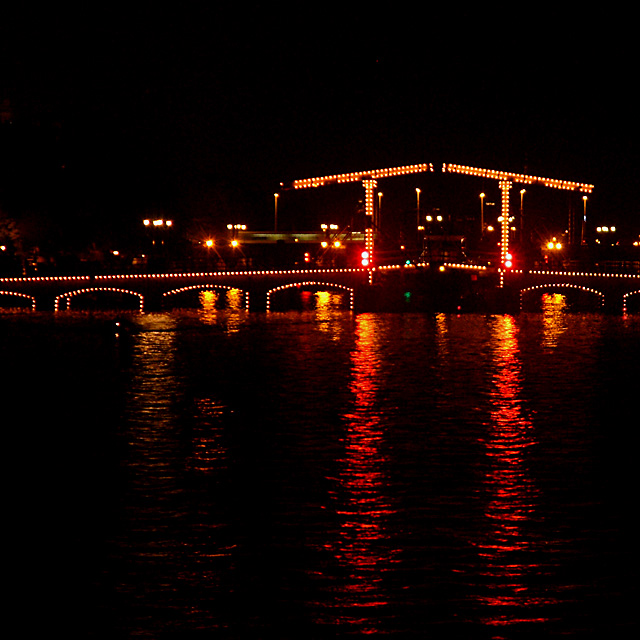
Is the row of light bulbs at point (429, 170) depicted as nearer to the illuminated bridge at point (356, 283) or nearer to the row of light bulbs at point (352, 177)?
the row of light bulbs at point (352, 177)

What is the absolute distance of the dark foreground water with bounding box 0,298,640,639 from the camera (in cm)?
979

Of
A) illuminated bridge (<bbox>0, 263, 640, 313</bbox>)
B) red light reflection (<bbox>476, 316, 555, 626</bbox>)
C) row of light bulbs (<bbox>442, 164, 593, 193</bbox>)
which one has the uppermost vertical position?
row of light bulbs (<bbox>442, 164, 593, 193</bbox>)

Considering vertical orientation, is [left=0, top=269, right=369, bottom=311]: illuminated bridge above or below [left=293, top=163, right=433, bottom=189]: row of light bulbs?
below

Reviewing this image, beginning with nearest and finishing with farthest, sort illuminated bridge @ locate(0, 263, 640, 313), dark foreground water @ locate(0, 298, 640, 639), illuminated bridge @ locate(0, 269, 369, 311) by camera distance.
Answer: dark foreground water @ locate(0, 298, 640, 639) → illuminated bridge @ locate(0, 263, 640, 313) → illuminated bridge @ locate(0, 269, 369, 311)

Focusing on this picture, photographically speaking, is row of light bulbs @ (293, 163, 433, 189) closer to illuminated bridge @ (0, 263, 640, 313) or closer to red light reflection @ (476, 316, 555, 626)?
illuminated bridge @ (0, 263, 640, 313)

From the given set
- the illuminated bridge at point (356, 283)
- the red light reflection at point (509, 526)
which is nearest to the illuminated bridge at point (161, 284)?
the illuminated bridge at point (356, 283)

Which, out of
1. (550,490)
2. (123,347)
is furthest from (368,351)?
(550,490)

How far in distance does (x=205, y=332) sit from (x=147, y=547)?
31031 mm

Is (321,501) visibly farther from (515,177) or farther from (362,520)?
(515,177)

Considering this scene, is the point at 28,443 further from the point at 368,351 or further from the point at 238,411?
the point at 368,351

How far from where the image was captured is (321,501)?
1383 centimetres

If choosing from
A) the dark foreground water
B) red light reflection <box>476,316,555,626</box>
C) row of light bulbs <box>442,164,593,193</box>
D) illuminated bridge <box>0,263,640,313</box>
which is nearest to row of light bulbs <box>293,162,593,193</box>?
row of light bulbs <box>442,164,593,193</box>

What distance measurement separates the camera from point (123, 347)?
34969mm

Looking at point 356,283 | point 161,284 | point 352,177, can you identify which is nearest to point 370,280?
point 356,283
